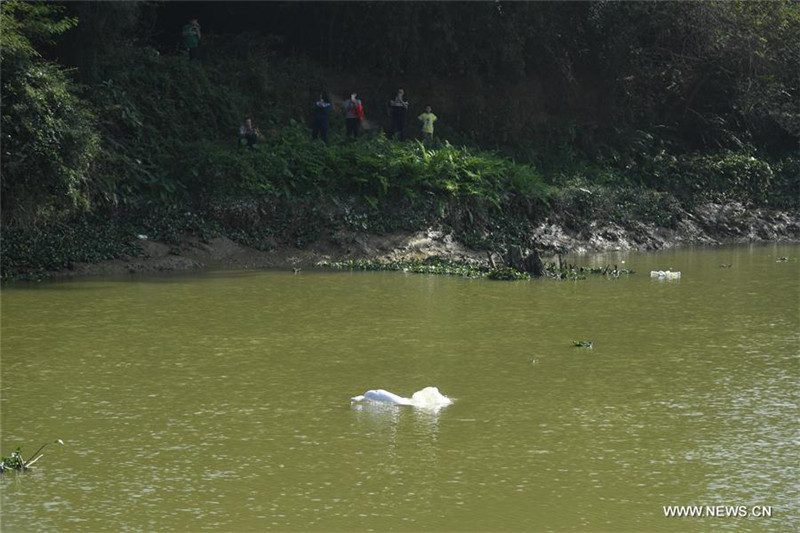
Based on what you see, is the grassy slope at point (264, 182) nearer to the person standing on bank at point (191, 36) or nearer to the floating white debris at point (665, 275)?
the person standing on bank at point (191, 36)

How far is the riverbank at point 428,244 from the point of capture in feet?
88.6

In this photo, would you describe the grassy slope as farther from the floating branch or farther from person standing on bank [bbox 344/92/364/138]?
the floating branch

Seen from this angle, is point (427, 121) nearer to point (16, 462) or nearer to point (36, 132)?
point (36, 132)

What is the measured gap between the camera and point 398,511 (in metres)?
10.5

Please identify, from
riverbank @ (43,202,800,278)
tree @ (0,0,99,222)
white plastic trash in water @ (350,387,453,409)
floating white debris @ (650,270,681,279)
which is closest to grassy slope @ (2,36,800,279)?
riverbank @ (43,202,800,278)

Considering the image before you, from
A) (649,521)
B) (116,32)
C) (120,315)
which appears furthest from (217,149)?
(649,521)

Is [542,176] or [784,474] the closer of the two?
[784,474]

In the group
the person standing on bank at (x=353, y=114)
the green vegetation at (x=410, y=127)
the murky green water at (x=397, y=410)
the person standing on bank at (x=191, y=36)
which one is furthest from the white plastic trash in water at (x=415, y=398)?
the person standing on bank at (x=191, y=36)

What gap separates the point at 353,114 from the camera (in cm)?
3447

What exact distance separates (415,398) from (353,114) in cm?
2105

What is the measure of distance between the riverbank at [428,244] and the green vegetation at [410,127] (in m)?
0.28

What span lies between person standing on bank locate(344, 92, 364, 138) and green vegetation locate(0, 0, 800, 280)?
51cm

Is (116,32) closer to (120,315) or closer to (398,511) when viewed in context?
(120,315)

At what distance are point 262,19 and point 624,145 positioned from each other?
36.8 ft
